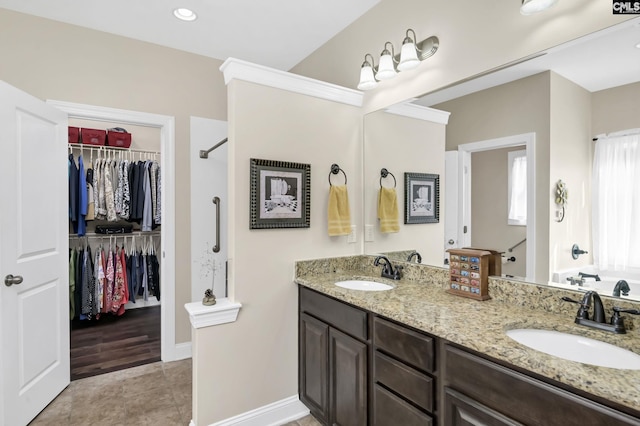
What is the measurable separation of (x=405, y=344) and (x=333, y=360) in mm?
635

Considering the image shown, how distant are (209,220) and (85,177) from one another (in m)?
1.84

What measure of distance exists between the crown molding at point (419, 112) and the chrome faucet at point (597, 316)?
121 centimetres

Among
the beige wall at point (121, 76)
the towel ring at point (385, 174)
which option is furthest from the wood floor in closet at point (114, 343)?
the towel ring at point (385, 174)

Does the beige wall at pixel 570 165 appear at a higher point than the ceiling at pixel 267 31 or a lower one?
lower

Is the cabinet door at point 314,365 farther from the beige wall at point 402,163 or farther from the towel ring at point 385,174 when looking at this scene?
the towel ring at point 385,174

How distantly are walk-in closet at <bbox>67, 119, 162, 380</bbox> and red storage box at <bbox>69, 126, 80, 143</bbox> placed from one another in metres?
0.01

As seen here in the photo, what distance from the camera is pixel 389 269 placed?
7.69ft

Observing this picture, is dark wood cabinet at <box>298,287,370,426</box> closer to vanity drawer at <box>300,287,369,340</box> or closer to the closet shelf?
vanity drawer at <box>300,287,369,340</box>

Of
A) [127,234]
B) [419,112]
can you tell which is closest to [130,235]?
[127,234]

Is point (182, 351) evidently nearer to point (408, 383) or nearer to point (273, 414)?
point (273, 414)

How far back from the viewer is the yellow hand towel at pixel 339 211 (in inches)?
96.4

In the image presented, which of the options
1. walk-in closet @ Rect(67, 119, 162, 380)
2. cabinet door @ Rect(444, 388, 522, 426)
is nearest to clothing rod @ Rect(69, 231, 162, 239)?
walk-in closet @ Rect(67, 119, 162, 380)

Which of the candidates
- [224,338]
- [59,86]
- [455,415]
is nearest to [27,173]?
[59,86]

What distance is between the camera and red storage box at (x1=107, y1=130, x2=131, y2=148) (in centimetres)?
425
